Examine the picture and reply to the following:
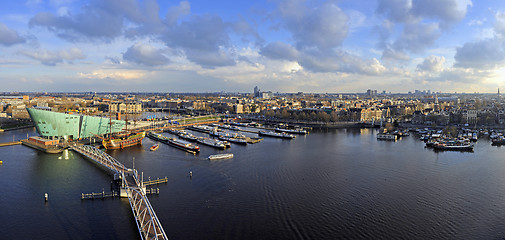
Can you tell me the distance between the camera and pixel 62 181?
984cm

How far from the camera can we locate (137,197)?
794cm

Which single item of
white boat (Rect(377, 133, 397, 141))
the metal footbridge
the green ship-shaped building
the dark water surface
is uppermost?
the green ship-shaped building

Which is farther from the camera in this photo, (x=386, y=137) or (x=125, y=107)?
(x=125, y=107)

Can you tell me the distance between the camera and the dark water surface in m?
6.74

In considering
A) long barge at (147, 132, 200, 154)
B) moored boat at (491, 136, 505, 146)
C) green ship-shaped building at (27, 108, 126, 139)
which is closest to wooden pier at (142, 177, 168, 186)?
long barge at (147, 132, 200, 154)

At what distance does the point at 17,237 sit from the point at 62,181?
12.0 ft

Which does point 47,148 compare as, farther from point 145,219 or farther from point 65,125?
point 145,219

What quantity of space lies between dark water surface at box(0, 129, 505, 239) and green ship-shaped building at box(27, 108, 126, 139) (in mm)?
1870

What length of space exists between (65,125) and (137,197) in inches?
415

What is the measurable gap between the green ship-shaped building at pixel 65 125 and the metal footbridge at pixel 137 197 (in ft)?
8.79

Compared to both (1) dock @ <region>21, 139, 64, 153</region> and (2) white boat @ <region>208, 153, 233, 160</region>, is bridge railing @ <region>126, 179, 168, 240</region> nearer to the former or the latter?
(2) white boat @ <region>208, 153, 233, 160</region>

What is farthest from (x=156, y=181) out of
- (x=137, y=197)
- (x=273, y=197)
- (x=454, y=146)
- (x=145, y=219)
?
(x=454, y=146)

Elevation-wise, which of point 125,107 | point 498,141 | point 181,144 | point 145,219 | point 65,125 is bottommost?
point 145,219

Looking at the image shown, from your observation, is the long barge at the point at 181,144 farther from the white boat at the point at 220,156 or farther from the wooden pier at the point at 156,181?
the wooden pier at the point at 156,181
